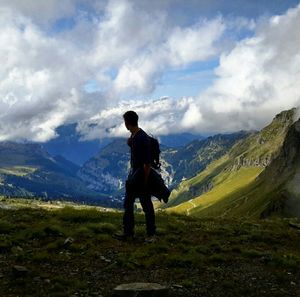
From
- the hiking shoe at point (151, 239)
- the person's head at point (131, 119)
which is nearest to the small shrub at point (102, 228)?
the hiking shoe at point (151, 239)

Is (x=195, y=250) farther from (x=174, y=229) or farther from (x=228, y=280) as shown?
(x=174, y=229)

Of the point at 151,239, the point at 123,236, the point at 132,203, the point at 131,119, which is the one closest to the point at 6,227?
the point at 123,236

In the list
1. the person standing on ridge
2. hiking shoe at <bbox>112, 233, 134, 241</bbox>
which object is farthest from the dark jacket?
hiking shoe at <bbox>112, 233, 134, 241</bbox>

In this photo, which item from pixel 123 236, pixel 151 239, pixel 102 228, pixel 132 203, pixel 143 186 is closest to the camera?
pixel 143 186

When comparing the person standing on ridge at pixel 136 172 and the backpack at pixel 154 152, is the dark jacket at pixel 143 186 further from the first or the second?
the backpack at pixel 154 152

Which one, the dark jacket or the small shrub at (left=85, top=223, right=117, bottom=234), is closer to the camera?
the dark jacket

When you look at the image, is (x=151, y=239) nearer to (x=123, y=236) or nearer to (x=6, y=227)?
(x=123, y=236)

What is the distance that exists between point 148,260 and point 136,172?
4.27 meters

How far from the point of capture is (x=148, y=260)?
58.1ft

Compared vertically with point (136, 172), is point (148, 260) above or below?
below

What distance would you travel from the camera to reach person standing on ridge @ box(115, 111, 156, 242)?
2034cm

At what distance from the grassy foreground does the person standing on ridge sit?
1.22 metres

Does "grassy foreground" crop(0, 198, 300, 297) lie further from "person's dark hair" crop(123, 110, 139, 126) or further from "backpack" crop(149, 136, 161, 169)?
"person's dark hair" crop(123, 110, 139, 126)

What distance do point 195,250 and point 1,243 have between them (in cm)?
818
